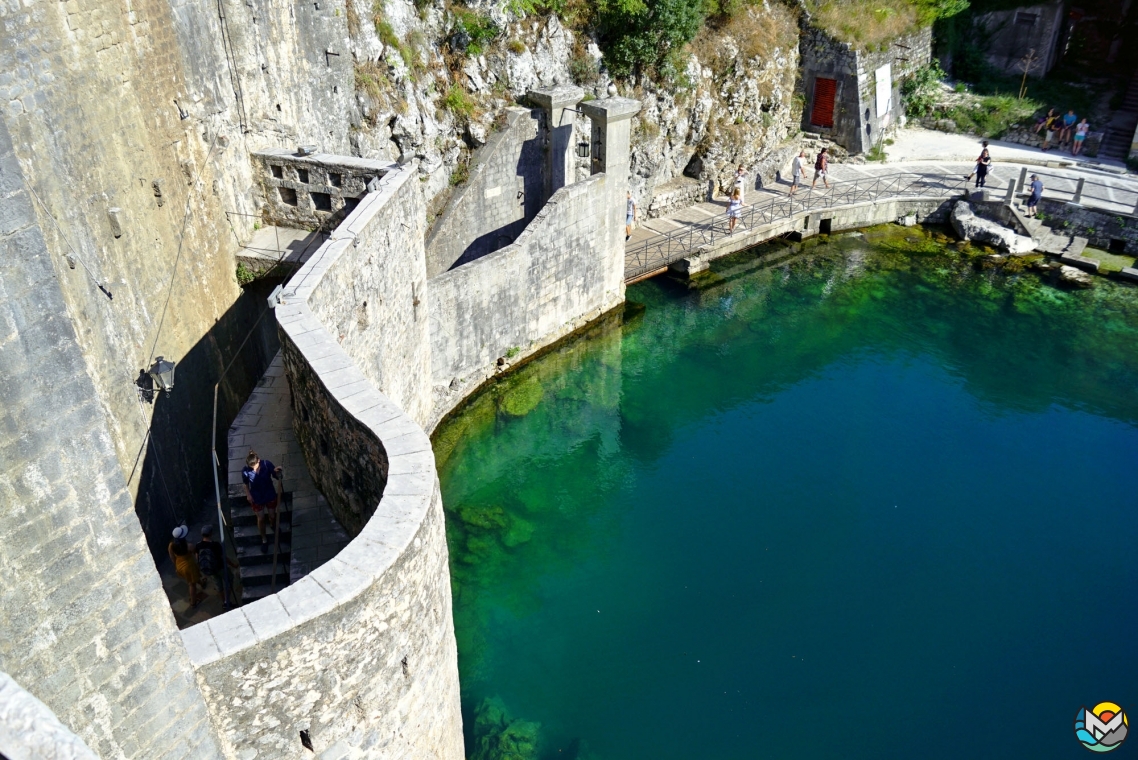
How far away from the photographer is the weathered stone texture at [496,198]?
17281 mm

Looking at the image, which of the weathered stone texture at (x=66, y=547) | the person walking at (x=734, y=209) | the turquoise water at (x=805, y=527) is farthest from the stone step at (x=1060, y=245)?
the weathered stone texture at (x=66, y=547)

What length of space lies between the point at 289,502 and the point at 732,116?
1750 cm

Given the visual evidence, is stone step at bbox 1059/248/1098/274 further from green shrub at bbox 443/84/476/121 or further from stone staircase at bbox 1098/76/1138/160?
green shrub at bbox 443/84/476/121

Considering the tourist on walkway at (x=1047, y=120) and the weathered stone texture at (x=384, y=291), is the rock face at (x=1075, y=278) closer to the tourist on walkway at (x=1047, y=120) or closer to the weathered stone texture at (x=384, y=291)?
the tourist on walkway at (x=1047, y=120)

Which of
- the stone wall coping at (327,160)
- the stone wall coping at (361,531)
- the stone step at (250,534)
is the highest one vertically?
the stone wall coping at (327,160)

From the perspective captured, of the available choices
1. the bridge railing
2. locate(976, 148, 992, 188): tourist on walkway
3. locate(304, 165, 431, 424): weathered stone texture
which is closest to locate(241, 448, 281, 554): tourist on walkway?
locate(304, 165, 431, 424): weathered stone texture

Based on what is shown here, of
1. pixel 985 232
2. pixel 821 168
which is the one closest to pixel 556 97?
pixel 821 168

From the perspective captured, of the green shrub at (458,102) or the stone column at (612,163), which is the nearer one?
the stone column at (612,163)

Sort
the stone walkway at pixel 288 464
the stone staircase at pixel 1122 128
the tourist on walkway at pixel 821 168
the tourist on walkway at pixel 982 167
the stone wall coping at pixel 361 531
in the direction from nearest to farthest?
the stone wall coping at pixel 361 531 → the stone walkway at pixel 288 464 → the tourist on walkway at pixel 982 167 → the tourist on walkway at pixel 821 168 → the stone staircase at pixel 1122 128

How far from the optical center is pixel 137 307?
999 cm

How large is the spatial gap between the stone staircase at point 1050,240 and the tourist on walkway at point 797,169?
489cm

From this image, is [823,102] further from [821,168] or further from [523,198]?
[523,198]

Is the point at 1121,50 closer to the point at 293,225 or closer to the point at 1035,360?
the point at 1035,360

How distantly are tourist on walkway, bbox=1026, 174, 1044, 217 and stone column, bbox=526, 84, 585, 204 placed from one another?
11.2 m
